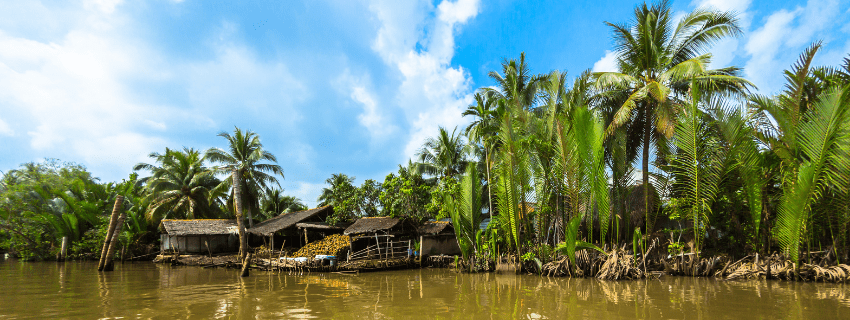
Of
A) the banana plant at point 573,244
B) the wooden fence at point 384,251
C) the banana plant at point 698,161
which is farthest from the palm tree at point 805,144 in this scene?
the wooden fence at point 384,251

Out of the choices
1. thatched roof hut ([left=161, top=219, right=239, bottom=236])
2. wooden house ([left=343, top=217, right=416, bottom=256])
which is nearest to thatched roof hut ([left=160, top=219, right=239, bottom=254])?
thatched roof hut ([left=161, top=219, right=239, bottom=236])

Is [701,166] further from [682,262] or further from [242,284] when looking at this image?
[242,284]

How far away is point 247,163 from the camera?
26.8 meters

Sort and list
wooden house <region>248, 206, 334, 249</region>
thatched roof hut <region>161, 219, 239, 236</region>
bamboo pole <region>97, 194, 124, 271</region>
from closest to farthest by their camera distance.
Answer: bamboo pole <region>97, 194, 124, 271</region>
wooden house <region>248, 206, 334, 249</region>
thatched roof hut <region>161, 219, 239, 236</region>

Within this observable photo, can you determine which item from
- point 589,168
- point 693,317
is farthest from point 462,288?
point 693,317

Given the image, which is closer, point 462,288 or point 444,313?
point 444,313

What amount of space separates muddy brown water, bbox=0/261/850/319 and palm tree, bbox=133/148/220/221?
14.0 m

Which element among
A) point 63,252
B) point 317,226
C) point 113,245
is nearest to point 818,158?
point 317,226

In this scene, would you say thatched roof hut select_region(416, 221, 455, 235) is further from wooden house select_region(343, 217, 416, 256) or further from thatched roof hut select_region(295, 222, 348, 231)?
thatched roof hut select_region(295, 222, 348, 231)

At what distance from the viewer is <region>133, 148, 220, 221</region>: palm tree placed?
2667 centimetres

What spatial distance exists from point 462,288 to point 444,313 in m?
3.45

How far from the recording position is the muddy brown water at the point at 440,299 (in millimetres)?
7496

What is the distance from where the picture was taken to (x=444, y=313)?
7.74 m

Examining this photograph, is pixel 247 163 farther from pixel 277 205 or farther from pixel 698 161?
pixel 698 161
